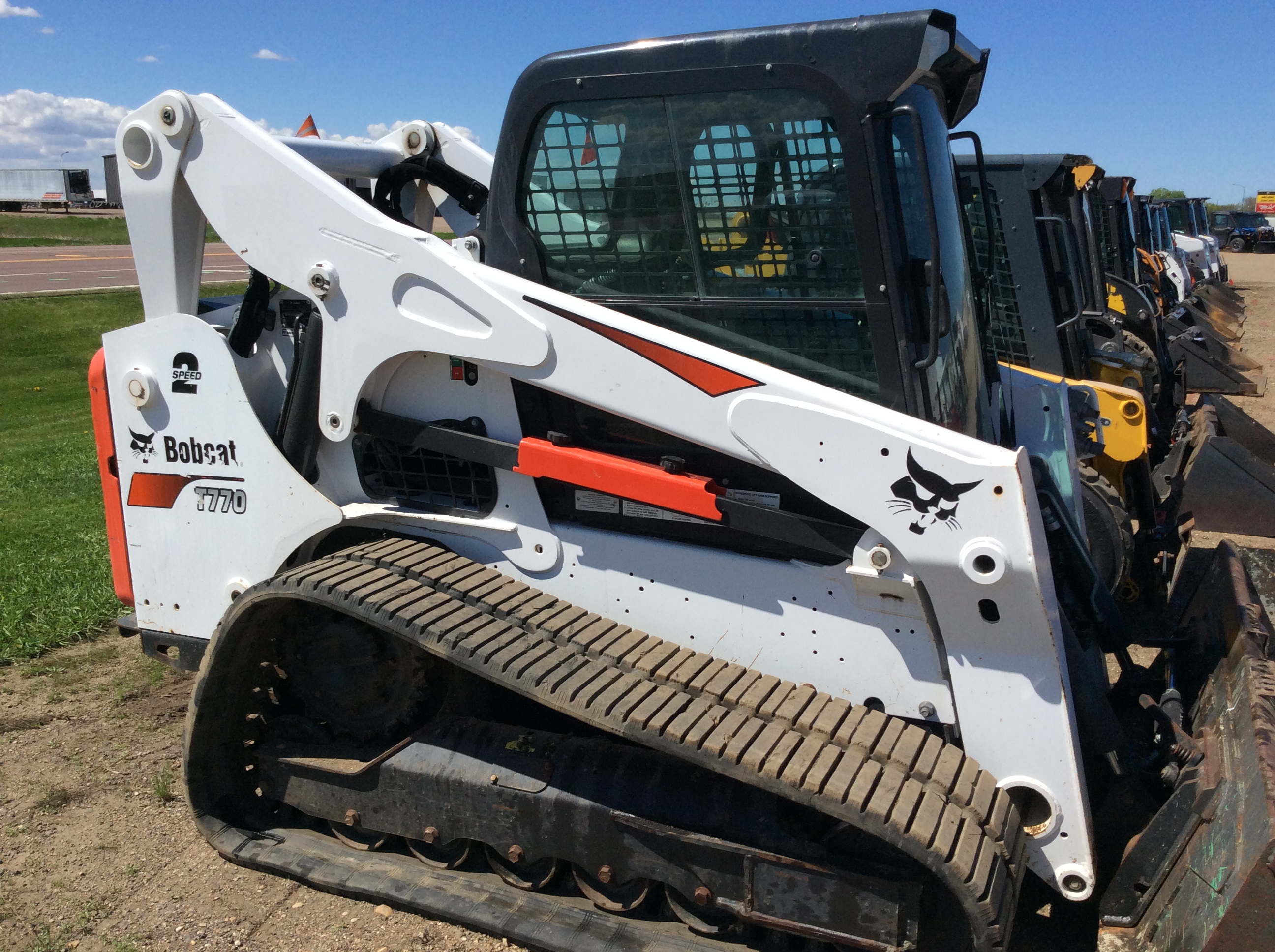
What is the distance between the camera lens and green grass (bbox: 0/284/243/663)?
5.57 meters

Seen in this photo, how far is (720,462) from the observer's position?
10.0ft

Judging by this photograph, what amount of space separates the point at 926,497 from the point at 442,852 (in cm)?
200

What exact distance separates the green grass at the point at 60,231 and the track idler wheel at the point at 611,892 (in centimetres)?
3066

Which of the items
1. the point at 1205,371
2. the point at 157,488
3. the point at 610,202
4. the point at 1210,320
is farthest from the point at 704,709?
the point at 1210,320

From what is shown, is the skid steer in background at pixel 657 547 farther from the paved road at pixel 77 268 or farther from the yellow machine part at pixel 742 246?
the paved road at pixel 77 268

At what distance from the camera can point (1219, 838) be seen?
2.66m

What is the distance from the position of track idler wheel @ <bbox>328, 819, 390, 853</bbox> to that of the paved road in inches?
651

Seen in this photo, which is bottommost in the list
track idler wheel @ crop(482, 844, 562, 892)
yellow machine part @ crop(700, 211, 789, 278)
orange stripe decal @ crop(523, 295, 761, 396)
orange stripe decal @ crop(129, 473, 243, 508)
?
track idler wheel @ crop(482, 844, 562, 892)

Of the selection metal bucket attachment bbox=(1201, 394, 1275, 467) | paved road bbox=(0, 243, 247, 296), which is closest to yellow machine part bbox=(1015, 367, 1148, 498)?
metal bucket attachment bbox=(1201, 394, 1275, 467)

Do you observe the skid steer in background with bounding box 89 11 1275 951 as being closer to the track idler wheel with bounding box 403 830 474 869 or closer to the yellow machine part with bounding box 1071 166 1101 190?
the track idler wheel with bounding box 403 830 474 869

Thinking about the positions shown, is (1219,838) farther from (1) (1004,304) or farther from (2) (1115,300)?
(2) (1115,300)

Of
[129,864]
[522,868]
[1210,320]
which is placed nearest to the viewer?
[522,868]

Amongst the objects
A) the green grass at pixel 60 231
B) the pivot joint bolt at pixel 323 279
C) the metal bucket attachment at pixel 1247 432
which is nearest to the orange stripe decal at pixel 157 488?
the pivot joint bolt at pixel 323 279

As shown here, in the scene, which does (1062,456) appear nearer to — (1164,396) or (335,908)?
(335,908)
